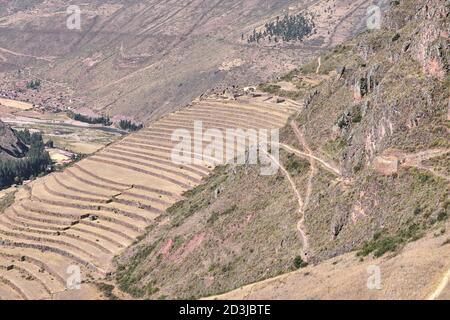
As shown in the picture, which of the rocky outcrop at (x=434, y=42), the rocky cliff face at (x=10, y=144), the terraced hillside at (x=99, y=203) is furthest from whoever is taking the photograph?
the rocky cliff face at (x=10, y=144)

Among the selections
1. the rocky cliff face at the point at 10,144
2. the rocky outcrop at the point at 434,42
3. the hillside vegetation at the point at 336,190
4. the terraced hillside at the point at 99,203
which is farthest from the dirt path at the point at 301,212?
the rocky cliff face at the point at 10,144

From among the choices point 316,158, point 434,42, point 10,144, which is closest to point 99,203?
point 316,158

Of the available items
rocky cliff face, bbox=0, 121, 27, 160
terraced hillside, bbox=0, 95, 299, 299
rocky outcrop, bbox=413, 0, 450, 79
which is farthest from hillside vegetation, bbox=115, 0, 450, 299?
rocky cliff face, bbox=0, 121, 27, 160

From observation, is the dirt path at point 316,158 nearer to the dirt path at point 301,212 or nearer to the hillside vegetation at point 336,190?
the hillside vegetation at point 336,190

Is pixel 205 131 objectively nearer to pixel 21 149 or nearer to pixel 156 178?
pixel 156 178

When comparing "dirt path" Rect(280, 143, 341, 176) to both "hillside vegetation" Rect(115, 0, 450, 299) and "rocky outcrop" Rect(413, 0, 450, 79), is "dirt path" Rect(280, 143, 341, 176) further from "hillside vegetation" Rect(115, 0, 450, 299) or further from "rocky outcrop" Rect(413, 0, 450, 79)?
"rocky outcrop" Rect(413, 0, 450, 79)

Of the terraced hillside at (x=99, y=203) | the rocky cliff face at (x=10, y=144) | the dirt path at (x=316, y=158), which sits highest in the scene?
Answer: the dirt path at (x=316, y=158)
